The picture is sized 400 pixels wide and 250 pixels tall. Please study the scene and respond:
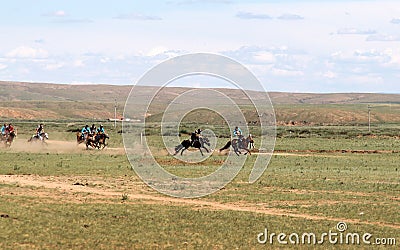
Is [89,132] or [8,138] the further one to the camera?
[89,132]

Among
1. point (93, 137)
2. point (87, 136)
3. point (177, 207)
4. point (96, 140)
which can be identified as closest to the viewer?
point (177, 207)

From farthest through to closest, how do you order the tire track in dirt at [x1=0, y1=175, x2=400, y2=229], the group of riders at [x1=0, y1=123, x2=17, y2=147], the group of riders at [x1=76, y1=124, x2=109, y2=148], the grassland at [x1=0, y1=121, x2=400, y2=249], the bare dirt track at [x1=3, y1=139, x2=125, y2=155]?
the group of riders at [x1=0, y1=123, x2=17, y2=147] → the group of riders at [x1=76, y1=124, x2=109, y2=148] → the bare dirt track at [x1=3, y1=139, x2=125, y2=155] → the tire track in dirt at [x1=0, y1=175, x2=400, y2=229] → the grassland at [x1=0, y1=121, x2=400, y2=249]

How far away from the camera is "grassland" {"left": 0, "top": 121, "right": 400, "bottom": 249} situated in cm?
1962

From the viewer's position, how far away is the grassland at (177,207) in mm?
19625

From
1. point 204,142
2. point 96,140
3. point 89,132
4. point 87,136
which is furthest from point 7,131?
point 204,142

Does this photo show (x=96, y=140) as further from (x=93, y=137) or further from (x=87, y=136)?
→ (x=87, y=136)

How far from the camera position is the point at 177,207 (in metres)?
25.2

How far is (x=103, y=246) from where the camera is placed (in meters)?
18.6

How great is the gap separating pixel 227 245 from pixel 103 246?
3057 millimetres

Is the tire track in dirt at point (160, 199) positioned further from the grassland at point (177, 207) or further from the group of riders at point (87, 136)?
the group of riders at point (87, 136)

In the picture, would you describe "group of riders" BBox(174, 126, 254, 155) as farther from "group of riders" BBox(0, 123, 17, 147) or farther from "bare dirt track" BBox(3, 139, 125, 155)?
"group of riders" BBox(0, 123, 17, 147)

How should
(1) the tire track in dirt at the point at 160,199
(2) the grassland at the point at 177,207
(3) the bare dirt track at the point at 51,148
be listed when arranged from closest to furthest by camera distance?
(2) the grassland at the point at 177,207 < (1) the tire track in dirt at the point at 160,199 < (3) the bare dirt track at the point at 51,148

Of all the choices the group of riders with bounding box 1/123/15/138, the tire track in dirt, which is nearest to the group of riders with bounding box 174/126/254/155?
the group of riders with bounding box 1/123/15/138

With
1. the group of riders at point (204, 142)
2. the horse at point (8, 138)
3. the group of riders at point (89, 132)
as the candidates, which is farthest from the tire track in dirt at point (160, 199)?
the horse at point (8, 138)
